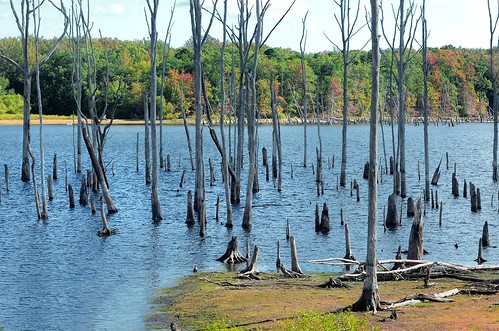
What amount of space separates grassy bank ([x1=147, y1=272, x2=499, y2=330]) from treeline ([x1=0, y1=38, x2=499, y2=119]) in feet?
223

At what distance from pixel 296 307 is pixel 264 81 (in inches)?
3453

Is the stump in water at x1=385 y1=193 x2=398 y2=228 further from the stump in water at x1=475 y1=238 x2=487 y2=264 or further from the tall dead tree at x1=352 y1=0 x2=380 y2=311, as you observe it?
the tall dead tree at x1=352 y1=0 x2=380 y2=311

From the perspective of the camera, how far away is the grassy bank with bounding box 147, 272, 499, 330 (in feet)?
42.3

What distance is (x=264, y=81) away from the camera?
10156cm

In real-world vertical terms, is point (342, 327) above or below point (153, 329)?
above

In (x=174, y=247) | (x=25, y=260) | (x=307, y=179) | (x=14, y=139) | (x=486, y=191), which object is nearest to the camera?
(x=25, y=260)

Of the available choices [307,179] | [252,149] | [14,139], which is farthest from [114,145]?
[252,149]

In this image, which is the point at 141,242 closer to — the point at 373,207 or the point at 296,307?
the point at 296,307

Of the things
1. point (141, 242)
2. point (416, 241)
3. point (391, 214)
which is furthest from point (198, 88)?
point (416, 241)

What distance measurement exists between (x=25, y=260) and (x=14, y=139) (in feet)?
254

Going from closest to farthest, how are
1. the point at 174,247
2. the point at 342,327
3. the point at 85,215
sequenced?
1. the point at 342,327
2. the point at 174,247
3. the point at 85,215

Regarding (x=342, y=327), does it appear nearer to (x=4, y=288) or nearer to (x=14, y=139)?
(x=4, y=288)

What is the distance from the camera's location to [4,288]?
63.2 feet

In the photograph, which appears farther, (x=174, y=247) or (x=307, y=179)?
(x=307, y=179)
